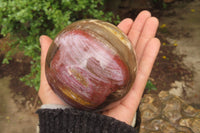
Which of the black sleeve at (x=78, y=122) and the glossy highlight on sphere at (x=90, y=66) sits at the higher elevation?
the glossy highlight on sphere at (x=90, y=66)

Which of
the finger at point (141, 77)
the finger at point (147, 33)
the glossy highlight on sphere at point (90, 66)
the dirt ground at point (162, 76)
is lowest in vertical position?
the dirt ground at point (162, 76)

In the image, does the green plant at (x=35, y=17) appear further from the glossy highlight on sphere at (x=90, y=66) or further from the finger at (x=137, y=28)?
the glossy highlight on sphere at (x=90, y=66)

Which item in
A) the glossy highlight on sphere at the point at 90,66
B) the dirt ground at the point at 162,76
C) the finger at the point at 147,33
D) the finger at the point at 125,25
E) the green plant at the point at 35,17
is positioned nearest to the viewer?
the glossy highlight on sphere at the point at 90,66

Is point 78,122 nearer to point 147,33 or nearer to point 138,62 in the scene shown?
point 138,62

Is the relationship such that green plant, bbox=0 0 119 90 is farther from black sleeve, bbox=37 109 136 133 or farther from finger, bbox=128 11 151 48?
black sleeve, bbox=37 109 136 133

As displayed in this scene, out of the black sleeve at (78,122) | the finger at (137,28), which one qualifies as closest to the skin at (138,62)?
the finger at (137,28)

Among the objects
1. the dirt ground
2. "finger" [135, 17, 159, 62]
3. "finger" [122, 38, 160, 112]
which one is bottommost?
the dirt ground

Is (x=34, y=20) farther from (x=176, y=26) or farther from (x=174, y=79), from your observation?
(x=176, y=26)

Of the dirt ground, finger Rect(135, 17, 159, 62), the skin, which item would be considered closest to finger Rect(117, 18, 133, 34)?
the skin
